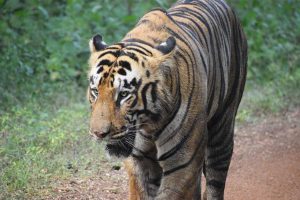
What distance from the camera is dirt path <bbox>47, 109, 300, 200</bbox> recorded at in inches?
243

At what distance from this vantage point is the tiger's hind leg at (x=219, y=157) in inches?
224

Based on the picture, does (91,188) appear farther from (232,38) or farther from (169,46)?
(169,46)

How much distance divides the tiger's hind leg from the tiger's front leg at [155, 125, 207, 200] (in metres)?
1.08

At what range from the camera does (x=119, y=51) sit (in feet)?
14.6

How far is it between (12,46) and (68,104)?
112cm

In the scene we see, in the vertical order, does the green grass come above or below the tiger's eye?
below

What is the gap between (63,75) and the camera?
368 inches

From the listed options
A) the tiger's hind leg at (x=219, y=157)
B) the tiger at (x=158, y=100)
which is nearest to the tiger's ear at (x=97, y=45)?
the tiger at (x=158, y=100)

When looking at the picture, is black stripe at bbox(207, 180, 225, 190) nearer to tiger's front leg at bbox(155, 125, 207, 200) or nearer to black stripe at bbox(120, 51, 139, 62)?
tiger's front leg at bbox(155, 125, 207, 200)

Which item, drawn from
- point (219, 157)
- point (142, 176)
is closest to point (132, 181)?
point (142, 176)

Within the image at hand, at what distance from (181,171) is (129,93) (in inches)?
25.5

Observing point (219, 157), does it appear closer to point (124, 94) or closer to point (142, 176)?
point (142, 176)

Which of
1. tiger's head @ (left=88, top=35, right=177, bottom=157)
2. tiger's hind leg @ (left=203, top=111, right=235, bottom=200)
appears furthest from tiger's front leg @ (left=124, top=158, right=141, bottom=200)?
tiger's hind leg @ (left=203, top=111, right=235, bottom=200)

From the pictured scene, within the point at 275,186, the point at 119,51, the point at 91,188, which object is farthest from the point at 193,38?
the point at 275,186
